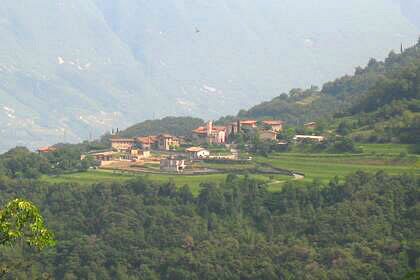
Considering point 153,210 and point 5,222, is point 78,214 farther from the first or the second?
point 5,222

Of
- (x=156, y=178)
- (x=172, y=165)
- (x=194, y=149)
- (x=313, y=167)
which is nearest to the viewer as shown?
(x=313, y=167)

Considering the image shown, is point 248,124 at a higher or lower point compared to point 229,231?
higher

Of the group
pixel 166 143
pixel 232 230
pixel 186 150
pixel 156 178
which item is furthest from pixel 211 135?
pixel 232 230

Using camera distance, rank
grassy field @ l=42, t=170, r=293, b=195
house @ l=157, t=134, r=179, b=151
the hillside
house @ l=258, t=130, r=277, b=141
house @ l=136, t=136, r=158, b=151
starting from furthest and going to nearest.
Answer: house @ l=136, t=136, r=158, b=151 < house @ l=157, t=134, r=179, b=151 < the hillside < house @ l=258, t=130, r=277, b=141 < grassy field @ l=42, t=170, r=293, b=195

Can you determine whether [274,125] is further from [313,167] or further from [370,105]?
[313,167]

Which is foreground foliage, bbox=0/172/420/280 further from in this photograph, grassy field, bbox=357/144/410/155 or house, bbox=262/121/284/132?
house, bbox=262/121/284/132

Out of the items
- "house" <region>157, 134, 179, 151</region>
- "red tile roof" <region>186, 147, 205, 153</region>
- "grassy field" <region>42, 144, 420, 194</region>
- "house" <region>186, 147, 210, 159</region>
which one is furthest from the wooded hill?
"house" <region>157, 134, 179, 151</region>

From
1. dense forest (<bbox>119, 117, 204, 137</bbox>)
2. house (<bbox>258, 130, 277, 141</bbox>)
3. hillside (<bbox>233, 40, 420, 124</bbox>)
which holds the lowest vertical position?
house (<bbox>258, 130, 277, 141</bbox>)
